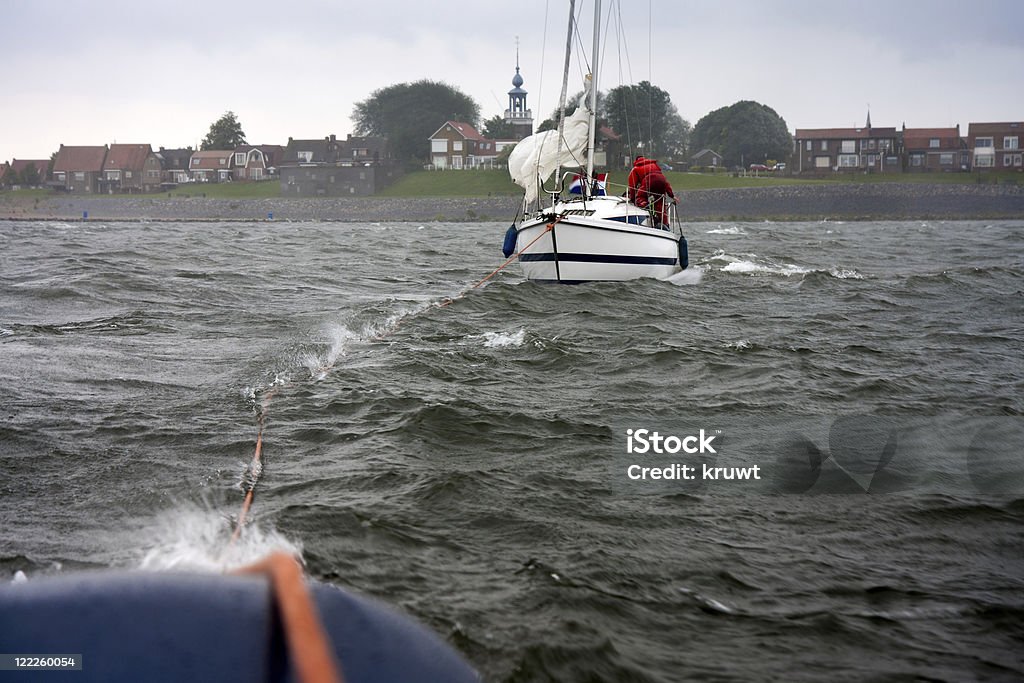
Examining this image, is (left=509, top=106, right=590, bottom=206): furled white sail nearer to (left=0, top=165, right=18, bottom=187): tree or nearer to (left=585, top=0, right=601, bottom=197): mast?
(left=585, top=0, right=601, bottom=197): mast

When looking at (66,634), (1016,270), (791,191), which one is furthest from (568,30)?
(791,191)

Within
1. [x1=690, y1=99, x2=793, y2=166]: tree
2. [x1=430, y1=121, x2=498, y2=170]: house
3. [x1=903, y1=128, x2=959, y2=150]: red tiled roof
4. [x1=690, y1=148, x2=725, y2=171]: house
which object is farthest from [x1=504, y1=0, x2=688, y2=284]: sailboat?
[x1=903, y1=128, x2=959, y2=150]: red tiled roof

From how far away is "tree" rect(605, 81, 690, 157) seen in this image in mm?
83831

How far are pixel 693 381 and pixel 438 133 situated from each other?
107 meters

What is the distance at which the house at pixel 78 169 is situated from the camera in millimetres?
109375

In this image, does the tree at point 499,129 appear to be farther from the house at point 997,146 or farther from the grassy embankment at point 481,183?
the house at point 997,146

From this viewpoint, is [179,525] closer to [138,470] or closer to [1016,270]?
Answer: [138,470]

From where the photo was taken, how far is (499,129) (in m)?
122

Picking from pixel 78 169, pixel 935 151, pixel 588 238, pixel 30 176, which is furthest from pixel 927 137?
pixel 588 238

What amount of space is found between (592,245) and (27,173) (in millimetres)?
106933

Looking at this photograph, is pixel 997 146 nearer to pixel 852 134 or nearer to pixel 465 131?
pixel 852 134

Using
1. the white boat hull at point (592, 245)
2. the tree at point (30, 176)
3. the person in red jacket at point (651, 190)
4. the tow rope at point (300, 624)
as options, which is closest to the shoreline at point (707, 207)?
the tree at point (30, 176)

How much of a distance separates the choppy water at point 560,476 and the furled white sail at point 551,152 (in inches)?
275

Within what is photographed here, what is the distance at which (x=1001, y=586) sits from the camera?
436 cm
